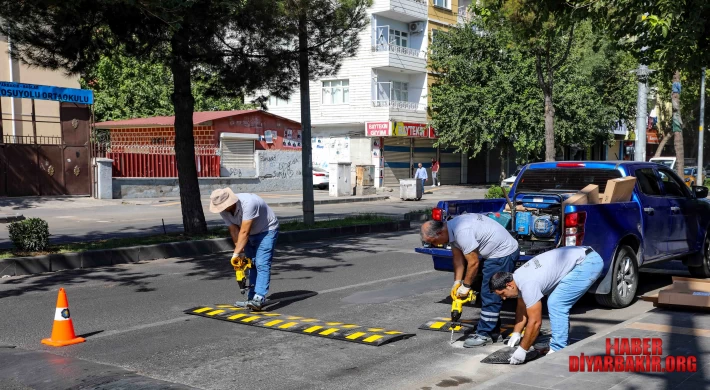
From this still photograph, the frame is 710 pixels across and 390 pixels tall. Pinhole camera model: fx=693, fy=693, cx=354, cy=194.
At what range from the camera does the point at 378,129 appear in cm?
3809

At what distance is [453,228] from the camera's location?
6316mm

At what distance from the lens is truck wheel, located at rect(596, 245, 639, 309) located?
311 inches

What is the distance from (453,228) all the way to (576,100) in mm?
31452

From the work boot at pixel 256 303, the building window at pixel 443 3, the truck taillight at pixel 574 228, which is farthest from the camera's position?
the building window at pixel 443 3

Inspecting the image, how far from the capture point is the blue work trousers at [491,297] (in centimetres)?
644

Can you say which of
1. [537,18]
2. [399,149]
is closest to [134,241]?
[537,18]

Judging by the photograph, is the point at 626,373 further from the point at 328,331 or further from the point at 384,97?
the point at 384,97

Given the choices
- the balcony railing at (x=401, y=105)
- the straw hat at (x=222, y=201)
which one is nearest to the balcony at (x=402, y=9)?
the balcony railing at (x=401, y=105)

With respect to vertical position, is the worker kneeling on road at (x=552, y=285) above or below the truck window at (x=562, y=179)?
below

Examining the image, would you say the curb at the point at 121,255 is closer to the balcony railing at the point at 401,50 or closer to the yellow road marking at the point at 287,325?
the yellow road marking at the point at 287,325

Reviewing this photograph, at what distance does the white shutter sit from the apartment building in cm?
709

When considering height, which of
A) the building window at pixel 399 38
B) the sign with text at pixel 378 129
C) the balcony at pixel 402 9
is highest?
the balcony at pixel 402 9

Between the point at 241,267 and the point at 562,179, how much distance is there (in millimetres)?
4348

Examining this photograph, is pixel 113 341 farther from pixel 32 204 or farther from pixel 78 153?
pixel 78 153
